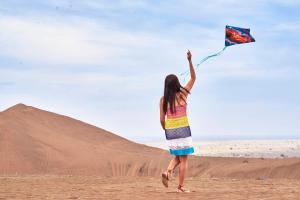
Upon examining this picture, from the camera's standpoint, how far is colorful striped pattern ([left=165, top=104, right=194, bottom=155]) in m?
10.6

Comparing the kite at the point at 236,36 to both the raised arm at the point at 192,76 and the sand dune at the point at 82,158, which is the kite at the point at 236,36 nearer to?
the raised arm at the point at 192,76

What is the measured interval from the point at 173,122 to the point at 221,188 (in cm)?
254

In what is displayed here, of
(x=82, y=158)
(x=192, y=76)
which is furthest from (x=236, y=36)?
(x=82, y=158)

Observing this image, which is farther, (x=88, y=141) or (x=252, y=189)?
(x=88, y=141)

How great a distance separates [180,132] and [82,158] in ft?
38.1

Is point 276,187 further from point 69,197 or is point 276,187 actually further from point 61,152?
point 61,152

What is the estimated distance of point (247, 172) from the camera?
759 inches

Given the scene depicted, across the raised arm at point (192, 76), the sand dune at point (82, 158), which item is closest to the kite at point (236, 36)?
the raised arm at point (192, 76)

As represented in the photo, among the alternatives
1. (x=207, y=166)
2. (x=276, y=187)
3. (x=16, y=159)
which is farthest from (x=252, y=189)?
(x=16, y=159)

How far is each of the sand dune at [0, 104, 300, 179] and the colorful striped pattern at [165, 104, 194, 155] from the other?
8.78 m

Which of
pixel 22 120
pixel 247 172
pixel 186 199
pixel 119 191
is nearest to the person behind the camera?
pixel 186 199

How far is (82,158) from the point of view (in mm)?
21766

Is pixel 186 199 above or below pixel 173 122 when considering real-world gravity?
below

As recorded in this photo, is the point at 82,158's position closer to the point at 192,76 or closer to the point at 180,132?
the point at 180,132
